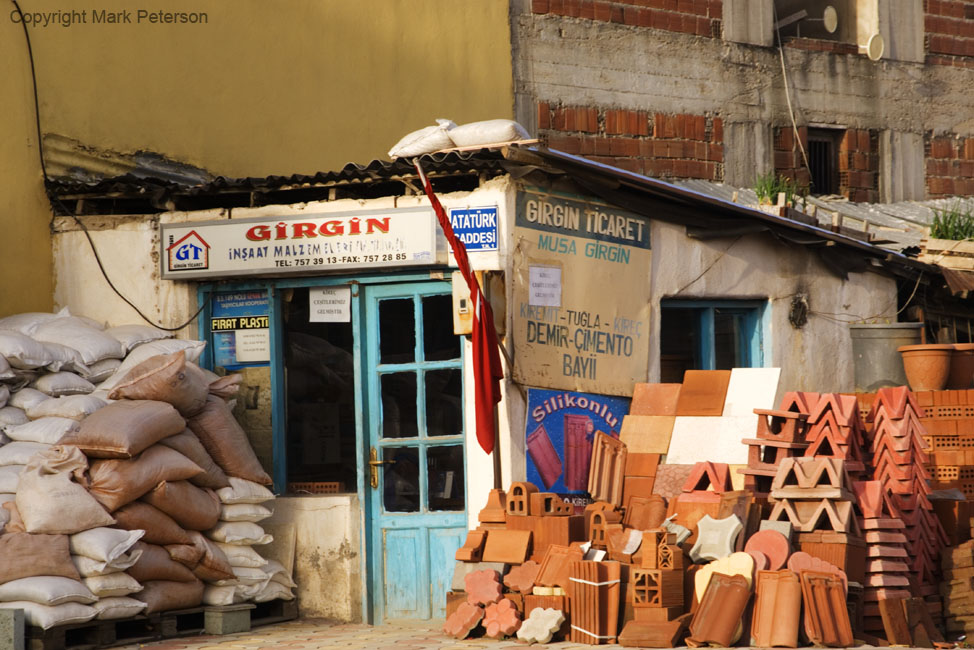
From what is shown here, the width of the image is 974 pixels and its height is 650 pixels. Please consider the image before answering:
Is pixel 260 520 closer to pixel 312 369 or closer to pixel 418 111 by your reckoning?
pixel 312 369

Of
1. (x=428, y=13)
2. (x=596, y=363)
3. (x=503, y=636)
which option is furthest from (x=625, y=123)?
(x=503, y=636)

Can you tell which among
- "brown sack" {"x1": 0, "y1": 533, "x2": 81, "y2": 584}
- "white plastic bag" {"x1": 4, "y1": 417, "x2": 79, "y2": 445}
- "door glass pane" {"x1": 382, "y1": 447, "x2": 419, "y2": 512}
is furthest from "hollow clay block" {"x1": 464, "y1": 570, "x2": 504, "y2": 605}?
"white plastic bag" {"x1": 4, "y1": 417, "x2": 79, "y2": 445}

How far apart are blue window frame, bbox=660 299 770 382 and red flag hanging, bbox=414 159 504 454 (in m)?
2.10

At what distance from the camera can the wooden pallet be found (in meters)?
7.87

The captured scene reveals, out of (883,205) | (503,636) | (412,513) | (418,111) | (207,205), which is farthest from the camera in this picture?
(883,205)

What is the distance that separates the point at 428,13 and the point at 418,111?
1.01 metres

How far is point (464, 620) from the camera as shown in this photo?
27.3 feet

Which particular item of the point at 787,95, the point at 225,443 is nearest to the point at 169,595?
the point at 225,443

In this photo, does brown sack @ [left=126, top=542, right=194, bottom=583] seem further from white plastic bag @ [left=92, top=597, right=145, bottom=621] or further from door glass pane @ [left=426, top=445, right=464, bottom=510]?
door glass pane @ [left=426, top=445, right=464, bottom=510]

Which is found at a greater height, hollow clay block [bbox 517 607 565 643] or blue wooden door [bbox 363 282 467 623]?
blue wooden door [bbox 363 282 467 623]

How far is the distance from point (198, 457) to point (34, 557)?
1.33m

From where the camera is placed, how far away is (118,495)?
8.29 m

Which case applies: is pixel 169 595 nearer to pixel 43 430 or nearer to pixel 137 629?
pixel 137 629

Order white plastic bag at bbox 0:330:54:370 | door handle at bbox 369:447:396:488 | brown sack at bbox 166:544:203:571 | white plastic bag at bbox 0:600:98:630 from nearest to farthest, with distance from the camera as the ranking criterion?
white plastic bag at bbox 0:600:98:630 < brown sack at bbox 166:544:203:571 < white plastic bag at bbox 0:330:54:370 < door handle at bbox 369:447:396:488
